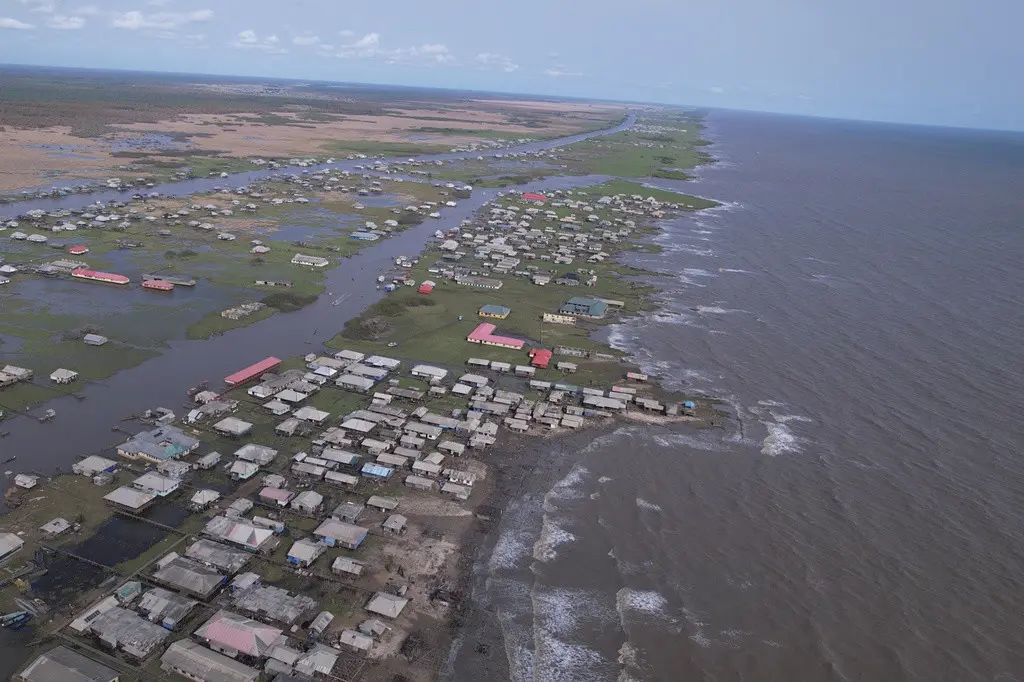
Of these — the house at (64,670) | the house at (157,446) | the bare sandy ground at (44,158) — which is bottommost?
the house at (64,670)

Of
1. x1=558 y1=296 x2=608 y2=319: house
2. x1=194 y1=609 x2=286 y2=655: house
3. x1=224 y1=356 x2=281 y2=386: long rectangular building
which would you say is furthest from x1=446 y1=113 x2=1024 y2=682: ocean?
x1=224 y1=356 x2=281 y2=386: long rectangular building

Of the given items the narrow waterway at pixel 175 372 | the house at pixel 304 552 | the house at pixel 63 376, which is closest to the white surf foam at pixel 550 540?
the house at pixel 304 552

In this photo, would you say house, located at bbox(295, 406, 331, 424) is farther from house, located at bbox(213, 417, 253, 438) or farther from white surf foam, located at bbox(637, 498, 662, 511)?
white surf foam, located at bbox(637, 498, 662, 511)

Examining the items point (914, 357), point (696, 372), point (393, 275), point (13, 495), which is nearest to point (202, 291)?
point (393, 275)

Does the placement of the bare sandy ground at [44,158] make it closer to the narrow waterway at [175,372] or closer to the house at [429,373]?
the narrow waterway at [175,372]

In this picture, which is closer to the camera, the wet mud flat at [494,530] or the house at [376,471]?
the wet mud flat at [494,530]

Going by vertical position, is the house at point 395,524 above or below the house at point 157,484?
below
